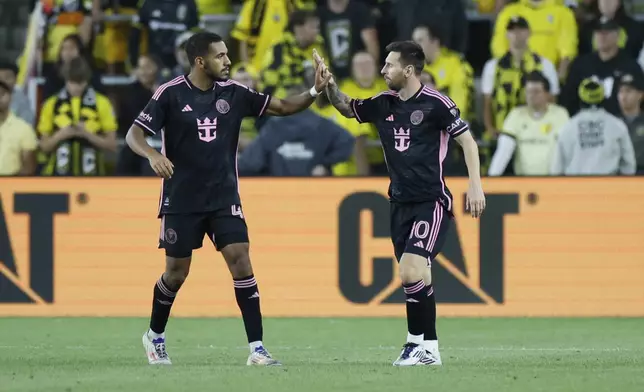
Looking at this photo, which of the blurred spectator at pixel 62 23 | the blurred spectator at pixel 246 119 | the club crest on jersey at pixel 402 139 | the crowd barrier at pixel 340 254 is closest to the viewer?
the club crest on jersey at pixel 402 139

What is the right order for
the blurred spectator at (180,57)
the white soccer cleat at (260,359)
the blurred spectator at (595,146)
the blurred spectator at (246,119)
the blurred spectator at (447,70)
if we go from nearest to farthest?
the white soccer cleat at (260,359), the blurred spectator at (595,146), the blurred spectator at (246,119), the blurred spectator at (447,70), the blurred spectator at (180,57)

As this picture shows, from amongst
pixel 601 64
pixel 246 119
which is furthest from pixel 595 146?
pixel 246 119

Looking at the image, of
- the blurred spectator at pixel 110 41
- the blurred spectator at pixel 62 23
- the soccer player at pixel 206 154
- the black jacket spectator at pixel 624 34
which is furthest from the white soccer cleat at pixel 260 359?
→ the blurred spectator at pixel 110 41

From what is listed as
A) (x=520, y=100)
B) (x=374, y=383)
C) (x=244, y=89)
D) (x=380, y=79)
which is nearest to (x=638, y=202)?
(x=520, y=100)

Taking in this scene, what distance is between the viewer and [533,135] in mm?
15531

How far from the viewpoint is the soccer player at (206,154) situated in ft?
31.1

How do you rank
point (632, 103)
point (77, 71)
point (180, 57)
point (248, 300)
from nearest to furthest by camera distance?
point (248, 300)
point (632, 103)
point (77, 71)
point (180, 57)

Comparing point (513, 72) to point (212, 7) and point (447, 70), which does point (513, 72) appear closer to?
point (447, 70)

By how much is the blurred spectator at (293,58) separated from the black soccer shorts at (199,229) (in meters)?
6.44

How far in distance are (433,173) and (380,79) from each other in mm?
7045

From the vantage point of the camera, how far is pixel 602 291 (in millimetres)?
14062

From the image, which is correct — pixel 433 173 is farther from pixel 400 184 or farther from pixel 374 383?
pixel 374 383

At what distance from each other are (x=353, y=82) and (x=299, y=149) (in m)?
1.50

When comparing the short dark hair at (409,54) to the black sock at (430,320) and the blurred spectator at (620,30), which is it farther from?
the blurred spectator at (620,30)
